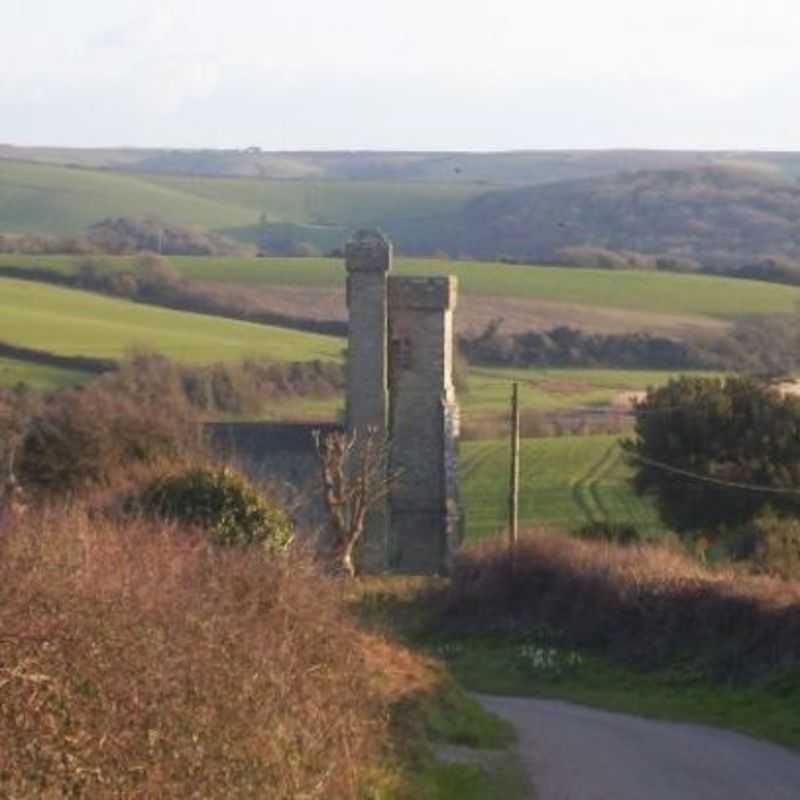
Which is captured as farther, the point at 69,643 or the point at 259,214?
the point at 259,214

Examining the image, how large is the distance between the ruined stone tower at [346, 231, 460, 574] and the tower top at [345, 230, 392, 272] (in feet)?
0.06

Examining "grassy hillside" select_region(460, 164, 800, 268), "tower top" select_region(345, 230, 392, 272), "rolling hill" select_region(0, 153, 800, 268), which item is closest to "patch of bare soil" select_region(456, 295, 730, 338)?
"tower top" select_region(345, 230, 392, 272)

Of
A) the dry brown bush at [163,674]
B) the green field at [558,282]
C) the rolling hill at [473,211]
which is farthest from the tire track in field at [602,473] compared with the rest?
the rolling hill at [473,211]

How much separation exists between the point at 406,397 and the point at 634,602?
1555 centimetres

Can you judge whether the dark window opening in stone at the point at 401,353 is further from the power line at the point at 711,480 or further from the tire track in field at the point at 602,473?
the tire track in field at the point at 602,473

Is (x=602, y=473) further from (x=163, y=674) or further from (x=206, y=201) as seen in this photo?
(x=206, y=201)

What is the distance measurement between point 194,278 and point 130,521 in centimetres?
6279

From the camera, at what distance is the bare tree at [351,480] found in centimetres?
3706

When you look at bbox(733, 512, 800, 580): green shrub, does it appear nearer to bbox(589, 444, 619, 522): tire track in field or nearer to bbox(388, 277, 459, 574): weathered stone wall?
bbox(388, 277, 459, 574): weathered stone wall

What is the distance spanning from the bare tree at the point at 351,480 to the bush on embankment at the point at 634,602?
2.18 m

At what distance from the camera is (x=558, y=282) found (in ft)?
265

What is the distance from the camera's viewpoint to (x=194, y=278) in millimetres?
78562

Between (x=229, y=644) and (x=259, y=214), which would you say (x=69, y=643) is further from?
(x=259, y=214)

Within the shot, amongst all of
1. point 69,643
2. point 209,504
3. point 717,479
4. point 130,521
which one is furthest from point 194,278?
point 69,643
